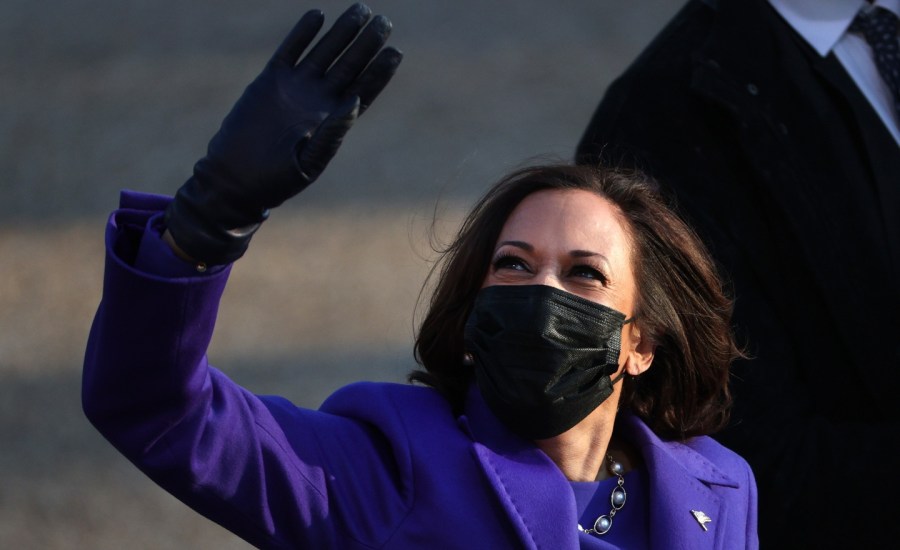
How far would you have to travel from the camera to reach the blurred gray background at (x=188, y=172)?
405cm

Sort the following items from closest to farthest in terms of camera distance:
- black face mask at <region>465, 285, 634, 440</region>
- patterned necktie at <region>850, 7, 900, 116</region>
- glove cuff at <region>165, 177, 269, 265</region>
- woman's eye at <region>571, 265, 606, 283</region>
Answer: glove cuff at <region>165, 177, 269, 265</region> → black face mask at <region>465, 285, 634, 440</region> → woman's eye at <region>571, 265, 606, 283</region> → patterned necktie at <region>850, 7, 900, 116</region>

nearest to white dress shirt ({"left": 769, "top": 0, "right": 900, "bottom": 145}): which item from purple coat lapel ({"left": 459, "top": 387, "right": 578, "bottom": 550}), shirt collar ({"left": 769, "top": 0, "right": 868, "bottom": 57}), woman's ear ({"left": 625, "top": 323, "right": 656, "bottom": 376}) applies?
shirt collar ({"left": 769, "top": 0, "right": 868, "bottom": 57})

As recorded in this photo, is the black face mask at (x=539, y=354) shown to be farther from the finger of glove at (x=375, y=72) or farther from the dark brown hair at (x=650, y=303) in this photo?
the finger of glove at (x=375, y=72)

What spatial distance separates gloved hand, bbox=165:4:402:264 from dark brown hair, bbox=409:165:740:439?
1.78 feet

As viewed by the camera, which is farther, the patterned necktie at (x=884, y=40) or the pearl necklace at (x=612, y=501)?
the patterned necktie at (x=884, y=40)

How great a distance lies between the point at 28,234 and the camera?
4.20 meters

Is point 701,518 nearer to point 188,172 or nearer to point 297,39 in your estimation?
point 297,39

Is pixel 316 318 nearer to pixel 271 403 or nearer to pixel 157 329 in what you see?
pixel 271 403

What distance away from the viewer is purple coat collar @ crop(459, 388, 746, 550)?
1.96 m

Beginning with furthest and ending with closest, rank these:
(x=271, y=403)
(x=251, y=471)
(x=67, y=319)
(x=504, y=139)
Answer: (x=504, y=139)
(x=67, y=319)
(x=271, y=403)
(x=251, y=471)

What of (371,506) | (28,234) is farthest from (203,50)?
(371,506)

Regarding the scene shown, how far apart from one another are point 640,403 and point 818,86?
600 mm

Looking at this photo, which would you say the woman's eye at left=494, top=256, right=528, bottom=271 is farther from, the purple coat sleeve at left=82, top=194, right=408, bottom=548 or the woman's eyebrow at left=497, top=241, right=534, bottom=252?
the purple coat sleeve at left=82, top=194, right=408, bottom=548

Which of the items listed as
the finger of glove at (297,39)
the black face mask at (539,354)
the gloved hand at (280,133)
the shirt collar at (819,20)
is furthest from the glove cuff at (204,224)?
the shirt collar at (819,20)
